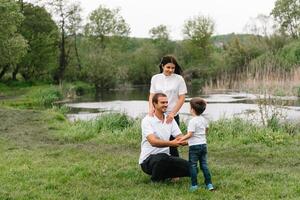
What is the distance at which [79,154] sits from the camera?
33.2ft

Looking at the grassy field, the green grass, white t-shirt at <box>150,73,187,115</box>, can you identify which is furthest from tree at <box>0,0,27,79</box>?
white t-shirt at <box>150,73,187,115</box>

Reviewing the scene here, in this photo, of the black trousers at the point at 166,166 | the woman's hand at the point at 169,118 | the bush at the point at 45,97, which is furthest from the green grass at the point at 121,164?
the bush at the point at 45,97

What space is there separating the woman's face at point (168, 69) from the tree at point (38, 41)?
144 ft

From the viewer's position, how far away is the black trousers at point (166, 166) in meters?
7.08

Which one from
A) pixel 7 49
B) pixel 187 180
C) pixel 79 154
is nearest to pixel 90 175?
pixel 187 180

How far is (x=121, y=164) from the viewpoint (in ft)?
28.7

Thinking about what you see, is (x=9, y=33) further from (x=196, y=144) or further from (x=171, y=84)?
(x=196, y=144)

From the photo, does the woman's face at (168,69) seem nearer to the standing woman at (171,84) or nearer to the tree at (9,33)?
the standing woman at (171,84)

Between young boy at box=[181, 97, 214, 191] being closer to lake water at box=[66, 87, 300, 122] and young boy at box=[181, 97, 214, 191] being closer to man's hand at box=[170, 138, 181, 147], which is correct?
man's hand at box=[170, 138, 181, 147]

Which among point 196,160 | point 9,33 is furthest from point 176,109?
point 9,33

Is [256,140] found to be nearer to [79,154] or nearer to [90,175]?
[79,154]

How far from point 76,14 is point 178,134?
53.6 meters

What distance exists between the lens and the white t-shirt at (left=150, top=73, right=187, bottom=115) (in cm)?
770

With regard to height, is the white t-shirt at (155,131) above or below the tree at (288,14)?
below
